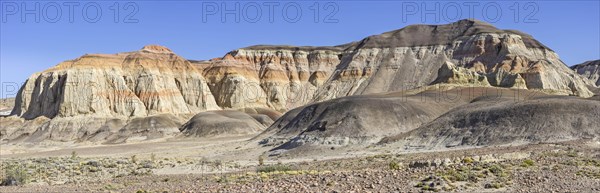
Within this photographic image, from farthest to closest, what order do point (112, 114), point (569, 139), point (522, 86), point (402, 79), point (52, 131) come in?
1. point (402, 79)
2. point (112, 114)
3. point (52, 131)
4. point (522, 86)
5. point (569, 139)

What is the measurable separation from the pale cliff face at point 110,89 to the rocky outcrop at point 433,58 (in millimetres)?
30095

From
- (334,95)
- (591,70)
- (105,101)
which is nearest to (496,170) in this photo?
(105,101)

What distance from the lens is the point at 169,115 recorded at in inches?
3875

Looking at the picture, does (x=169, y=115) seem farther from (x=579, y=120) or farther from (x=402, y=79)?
(x=579, y=120)

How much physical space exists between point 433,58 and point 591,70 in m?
76.4

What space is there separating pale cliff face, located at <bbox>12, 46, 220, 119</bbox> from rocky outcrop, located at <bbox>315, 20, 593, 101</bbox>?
3010 centimetres

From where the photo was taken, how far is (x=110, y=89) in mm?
98000

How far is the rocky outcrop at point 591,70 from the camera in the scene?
157 metres

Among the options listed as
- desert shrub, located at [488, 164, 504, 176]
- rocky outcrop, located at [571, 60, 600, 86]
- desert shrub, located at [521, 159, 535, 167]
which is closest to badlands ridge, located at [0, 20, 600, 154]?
desert shrub, located at [521, 159, 535, 167]

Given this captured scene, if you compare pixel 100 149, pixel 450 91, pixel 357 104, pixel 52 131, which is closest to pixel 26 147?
pixel 52 131

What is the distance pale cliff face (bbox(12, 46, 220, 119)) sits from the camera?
94.2 m

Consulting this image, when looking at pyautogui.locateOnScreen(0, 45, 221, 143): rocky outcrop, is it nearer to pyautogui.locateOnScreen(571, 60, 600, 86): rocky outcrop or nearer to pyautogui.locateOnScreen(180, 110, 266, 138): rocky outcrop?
pyautogui.locateOnScreen(180, 110, 266, 138): rocky outcrop

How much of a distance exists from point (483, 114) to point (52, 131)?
6762 centimetres

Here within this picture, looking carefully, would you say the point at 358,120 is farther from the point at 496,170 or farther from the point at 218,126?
the point at 218,126
